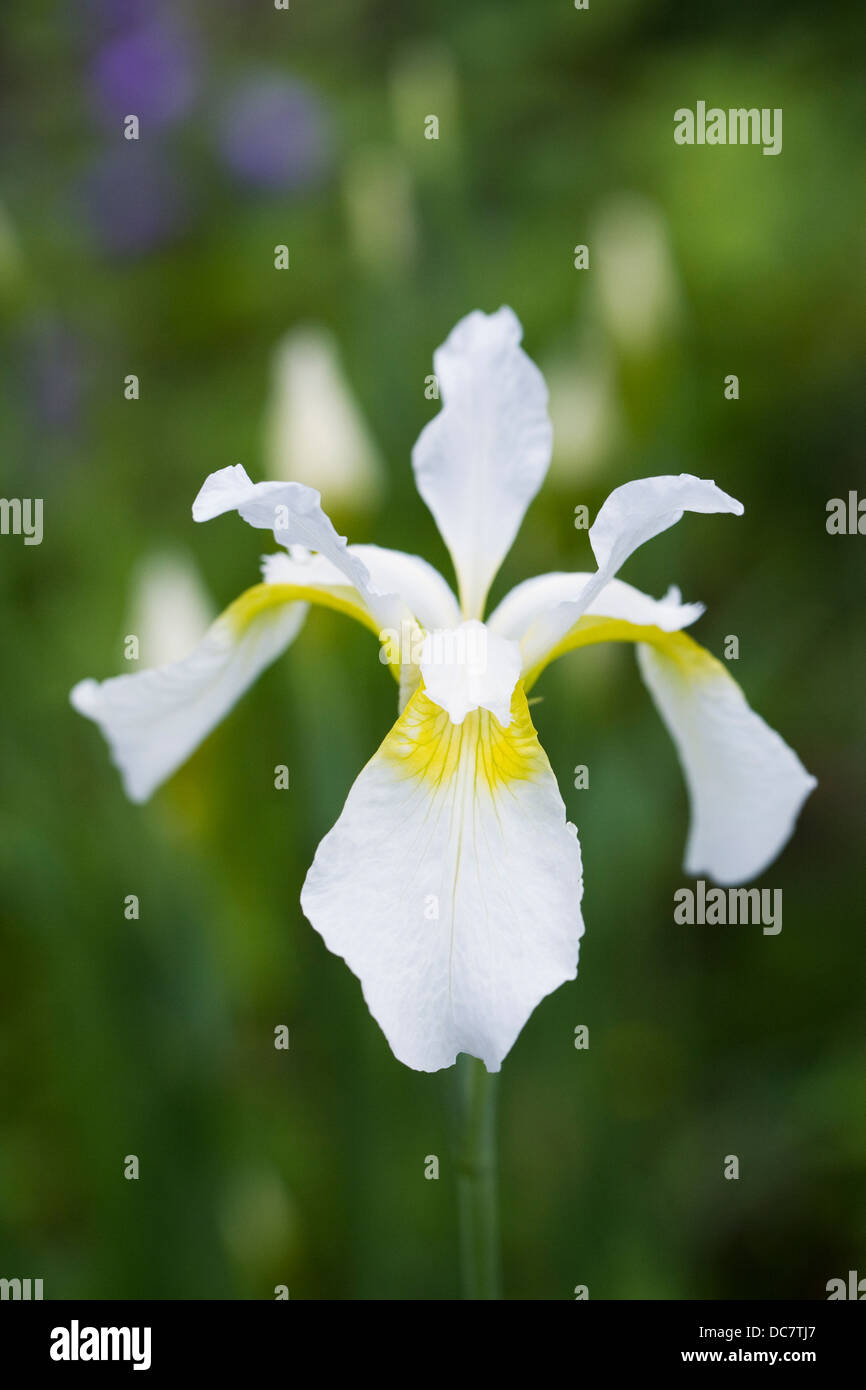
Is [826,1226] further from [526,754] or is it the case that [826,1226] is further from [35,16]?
[35,16]

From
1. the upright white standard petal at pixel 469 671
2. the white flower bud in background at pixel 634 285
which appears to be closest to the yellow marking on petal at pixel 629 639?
the upright white standard petal at pixel 469 671

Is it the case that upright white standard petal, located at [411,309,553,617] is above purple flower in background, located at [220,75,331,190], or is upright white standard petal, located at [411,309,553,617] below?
below

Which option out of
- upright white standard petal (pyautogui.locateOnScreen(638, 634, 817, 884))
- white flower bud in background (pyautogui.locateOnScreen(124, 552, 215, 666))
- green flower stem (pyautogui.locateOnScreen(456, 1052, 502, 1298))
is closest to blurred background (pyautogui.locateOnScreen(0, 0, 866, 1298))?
white flower bud in background (pyautogui.locateOnScreen(124, 552, 215, 666))

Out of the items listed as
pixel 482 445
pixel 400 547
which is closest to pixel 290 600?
pixel 482 445

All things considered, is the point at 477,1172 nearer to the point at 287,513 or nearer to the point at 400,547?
the point at 287,513

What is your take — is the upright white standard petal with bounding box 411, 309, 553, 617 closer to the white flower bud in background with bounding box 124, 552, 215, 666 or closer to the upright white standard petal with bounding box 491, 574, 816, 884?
the upright white standard petal with bounding box 491, 574, 816, 884

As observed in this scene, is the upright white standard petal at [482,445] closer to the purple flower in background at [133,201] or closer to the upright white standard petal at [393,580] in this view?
the upright white standard petal at [393,580]

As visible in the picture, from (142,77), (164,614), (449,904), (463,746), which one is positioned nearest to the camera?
(449,904)
